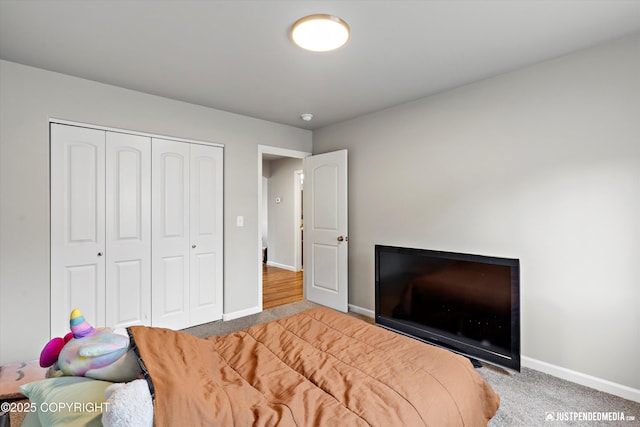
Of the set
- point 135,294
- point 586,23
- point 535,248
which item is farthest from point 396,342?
point 135,294

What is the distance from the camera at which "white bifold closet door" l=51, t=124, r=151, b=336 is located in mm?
2664

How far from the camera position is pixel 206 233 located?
3.56 m

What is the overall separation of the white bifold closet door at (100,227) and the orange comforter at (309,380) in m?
1.71

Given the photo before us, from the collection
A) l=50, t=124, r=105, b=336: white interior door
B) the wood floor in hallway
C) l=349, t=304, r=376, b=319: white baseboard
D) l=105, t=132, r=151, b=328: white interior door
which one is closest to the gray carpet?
l=349, t=304, r=376, b=319: white baseboard

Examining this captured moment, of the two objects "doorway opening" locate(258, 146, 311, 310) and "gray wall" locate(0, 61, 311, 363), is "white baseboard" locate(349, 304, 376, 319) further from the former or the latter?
"gray wall" locate(0, 61, 311, 363)

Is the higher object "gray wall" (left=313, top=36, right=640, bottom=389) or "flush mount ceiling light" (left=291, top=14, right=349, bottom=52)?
"flush mount ceiling light" (left=291, top=14, right=349, bottom=52)

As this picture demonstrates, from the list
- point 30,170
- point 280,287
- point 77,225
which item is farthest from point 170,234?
point 280,287

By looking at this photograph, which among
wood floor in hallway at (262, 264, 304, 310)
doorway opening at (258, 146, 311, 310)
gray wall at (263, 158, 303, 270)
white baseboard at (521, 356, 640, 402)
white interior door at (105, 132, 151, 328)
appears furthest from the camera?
gray wall at (263, 158, 303, 270)

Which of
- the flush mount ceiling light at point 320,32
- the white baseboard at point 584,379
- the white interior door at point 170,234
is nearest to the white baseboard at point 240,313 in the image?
the white interior door at point 170,234

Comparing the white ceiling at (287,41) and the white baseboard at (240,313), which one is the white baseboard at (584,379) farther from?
the white baseboard at (240,313)

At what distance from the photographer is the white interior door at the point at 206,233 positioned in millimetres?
3467

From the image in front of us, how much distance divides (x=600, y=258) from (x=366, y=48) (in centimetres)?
227

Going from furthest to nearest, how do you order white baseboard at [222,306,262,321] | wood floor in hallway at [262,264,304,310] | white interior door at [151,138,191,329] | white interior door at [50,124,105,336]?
wood floor in hallway at [262,264,304,310], white baseboard at [222,306,262,321], white interior door at [151,138,191,329], white interior door at [50,124,105,336]

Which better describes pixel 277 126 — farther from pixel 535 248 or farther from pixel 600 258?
pixel 600 258
